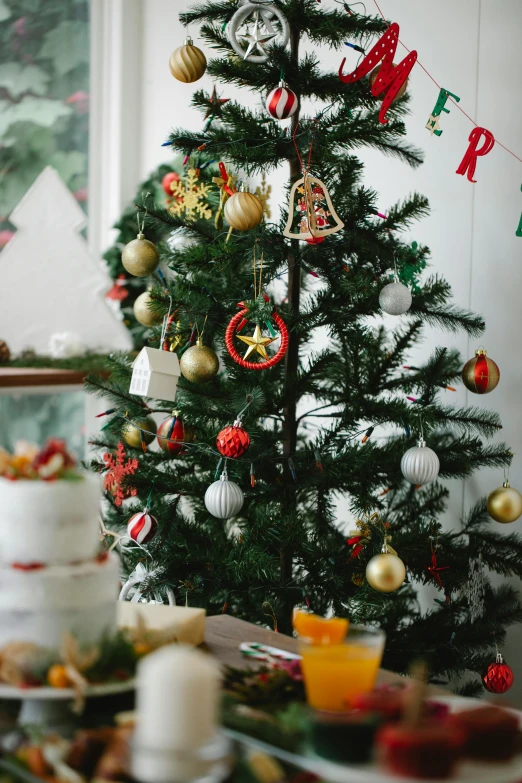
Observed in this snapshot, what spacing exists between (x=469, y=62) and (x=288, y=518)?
3.44ft

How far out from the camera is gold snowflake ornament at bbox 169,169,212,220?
159 centimetres

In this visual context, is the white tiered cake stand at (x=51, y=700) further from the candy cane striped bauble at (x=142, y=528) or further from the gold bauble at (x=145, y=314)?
the gold bauble at (x=145, y=314)

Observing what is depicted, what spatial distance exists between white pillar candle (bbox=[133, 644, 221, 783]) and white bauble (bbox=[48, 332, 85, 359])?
2068 mm

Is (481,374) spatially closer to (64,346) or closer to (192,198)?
(192,198)

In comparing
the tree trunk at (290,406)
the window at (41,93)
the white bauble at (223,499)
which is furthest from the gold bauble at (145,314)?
the window at (41,93)

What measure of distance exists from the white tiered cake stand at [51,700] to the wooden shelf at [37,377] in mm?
1614

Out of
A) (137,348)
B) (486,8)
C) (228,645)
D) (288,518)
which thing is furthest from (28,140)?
(228,645)

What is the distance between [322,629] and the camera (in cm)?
80

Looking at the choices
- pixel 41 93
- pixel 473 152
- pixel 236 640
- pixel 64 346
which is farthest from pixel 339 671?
pixel 41 93

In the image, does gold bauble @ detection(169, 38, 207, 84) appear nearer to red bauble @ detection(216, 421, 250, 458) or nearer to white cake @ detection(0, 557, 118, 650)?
red bauble @ detection(216, 421, 250, 458)

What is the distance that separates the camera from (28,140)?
2670mm

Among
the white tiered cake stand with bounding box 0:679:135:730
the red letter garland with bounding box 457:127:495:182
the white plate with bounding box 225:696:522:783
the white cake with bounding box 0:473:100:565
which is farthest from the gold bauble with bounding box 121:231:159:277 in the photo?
the white plate with bounding box 225:696:522:783

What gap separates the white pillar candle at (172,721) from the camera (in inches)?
23.4

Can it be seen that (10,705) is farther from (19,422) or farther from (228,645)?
(19,422)
